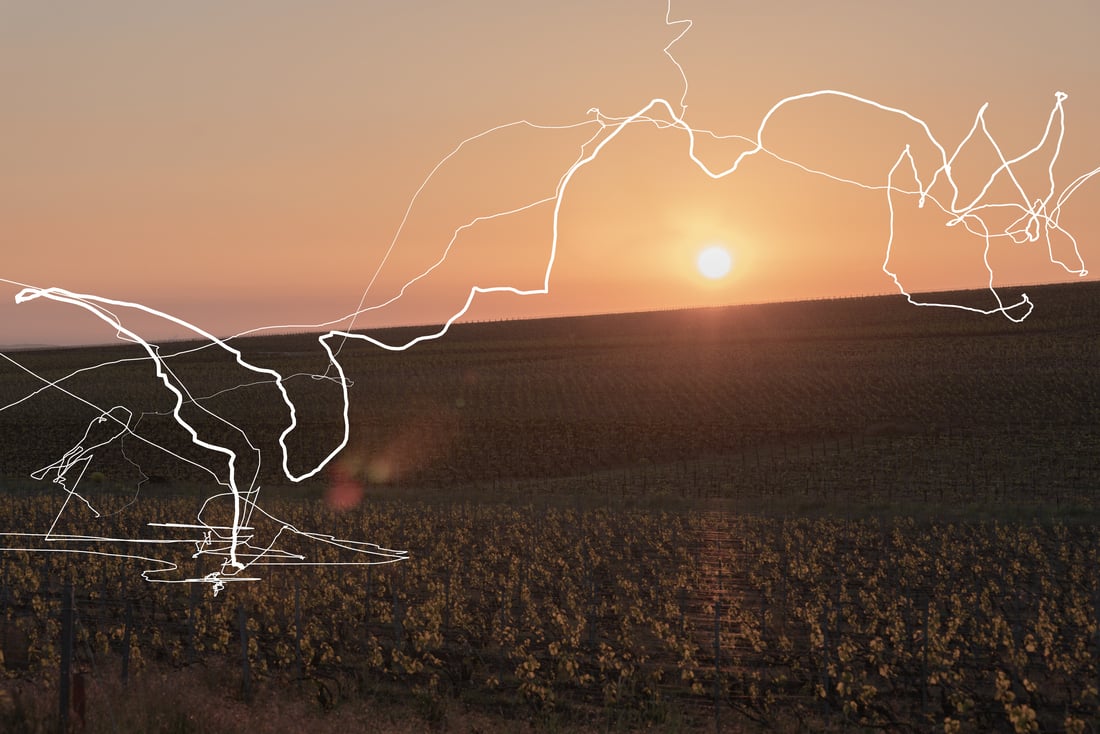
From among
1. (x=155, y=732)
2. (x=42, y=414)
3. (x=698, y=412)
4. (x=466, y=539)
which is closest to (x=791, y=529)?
(x=466, y=539)

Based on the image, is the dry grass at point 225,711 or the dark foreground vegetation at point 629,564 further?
the dark foreground vegetation at point 629,564

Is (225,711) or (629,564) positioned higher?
(629,564)

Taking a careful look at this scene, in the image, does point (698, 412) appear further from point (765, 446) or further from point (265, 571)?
point (265, 571)

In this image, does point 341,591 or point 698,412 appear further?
point 698,412

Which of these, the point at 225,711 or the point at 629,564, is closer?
the point at 225,711

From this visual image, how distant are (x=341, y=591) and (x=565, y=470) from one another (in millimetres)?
31673

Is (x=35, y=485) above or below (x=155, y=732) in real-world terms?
above

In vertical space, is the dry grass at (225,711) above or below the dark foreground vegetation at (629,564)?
below

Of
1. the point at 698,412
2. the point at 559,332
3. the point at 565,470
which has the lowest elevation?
the point at 565,470

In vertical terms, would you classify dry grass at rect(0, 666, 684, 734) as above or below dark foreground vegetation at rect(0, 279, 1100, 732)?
below

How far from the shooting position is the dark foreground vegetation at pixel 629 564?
1722 cm

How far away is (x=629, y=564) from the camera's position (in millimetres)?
29453

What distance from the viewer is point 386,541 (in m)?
32.2

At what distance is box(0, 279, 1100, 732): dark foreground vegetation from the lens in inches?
678
